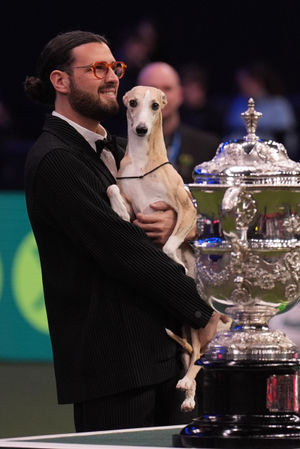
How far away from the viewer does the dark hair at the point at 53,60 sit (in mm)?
4508

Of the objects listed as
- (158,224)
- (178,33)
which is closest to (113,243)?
(158,224)

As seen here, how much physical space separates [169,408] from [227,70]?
23.9 feet

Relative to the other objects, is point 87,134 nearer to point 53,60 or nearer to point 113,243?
point 53,60

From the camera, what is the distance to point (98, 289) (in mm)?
4203

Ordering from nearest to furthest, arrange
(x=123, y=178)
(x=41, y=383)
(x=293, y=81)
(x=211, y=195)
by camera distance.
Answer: (x=211, y=195) → (x=123, y=178) → (x=41, y=383) → (x=293, y=81)

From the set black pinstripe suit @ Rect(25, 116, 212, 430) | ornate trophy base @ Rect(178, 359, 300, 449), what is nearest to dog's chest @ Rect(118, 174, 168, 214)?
black pinstripe suit @ Rect(25, 116, 212, 430)

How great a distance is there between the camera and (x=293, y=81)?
1088 centimetres

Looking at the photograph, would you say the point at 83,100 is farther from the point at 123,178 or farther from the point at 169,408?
the point at 169,408

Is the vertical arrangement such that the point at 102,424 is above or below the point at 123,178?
below

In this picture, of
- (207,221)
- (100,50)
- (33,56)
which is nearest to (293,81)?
(33,56)

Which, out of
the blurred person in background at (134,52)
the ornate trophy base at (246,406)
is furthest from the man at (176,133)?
the ornate trophy base at (246,406)

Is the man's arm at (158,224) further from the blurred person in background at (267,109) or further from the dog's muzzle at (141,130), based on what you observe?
the blurred person in background at (267,109)

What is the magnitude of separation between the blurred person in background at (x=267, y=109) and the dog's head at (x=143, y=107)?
5.39 m

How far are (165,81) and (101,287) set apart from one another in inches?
125
